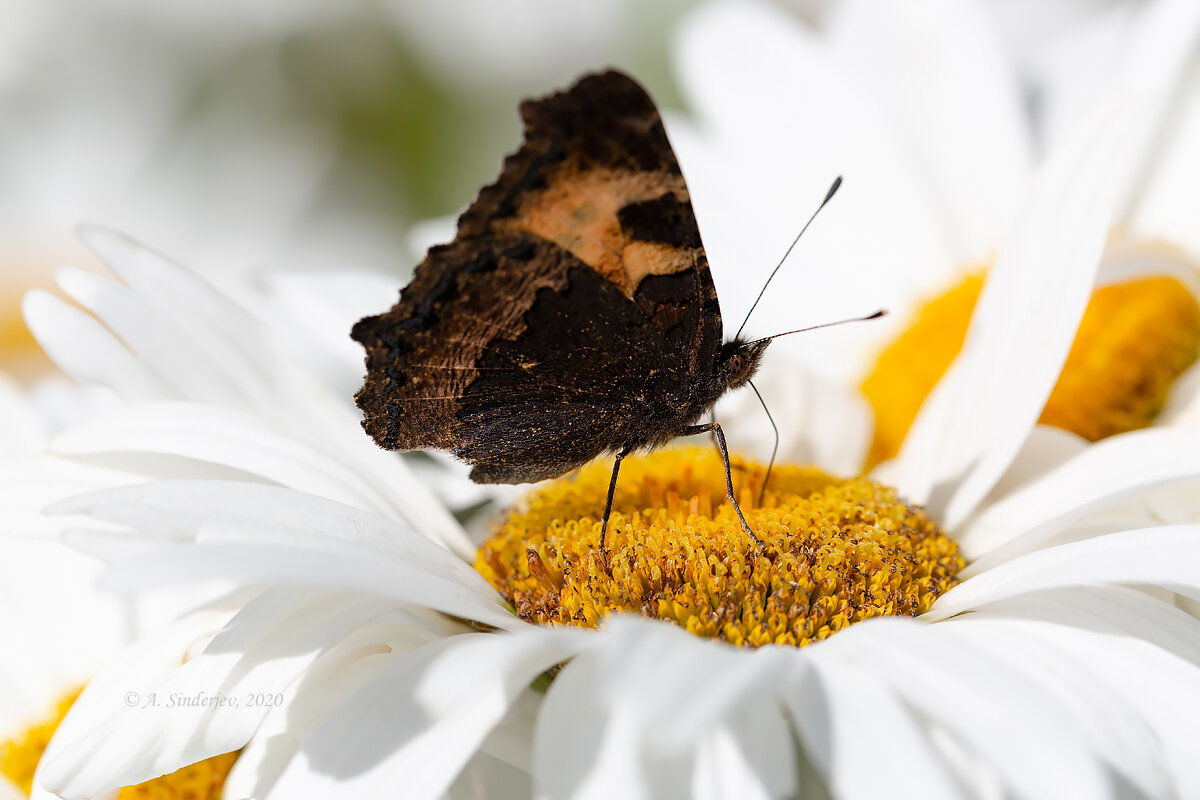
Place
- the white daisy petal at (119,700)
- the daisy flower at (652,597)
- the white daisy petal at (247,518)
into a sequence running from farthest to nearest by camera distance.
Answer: the white daisy petal at (119,700)
the white daisy petal at (247,518)
the daisy flower at (652,597)

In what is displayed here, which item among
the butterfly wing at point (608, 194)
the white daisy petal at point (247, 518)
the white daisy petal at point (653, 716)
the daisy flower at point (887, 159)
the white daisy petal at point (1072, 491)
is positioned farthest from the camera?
the daisy flower at point (887, 159)

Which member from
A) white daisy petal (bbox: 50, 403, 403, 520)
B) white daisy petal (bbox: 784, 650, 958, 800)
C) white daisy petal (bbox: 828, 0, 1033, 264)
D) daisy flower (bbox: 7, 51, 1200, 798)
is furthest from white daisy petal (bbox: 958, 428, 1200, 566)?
white daisy petal (bbox: 828, 0, 1033, 264)

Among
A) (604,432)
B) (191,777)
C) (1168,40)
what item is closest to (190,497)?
(191,777)

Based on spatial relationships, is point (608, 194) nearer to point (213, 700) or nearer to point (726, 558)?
point (726, 558)

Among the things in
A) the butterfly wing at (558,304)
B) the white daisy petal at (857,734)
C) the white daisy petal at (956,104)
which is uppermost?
the white daisy petal at (956,104)

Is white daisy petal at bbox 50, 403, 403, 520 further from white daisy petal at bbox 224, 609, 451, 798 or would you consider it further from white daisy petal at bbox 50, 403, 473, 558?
white daisy petal at bbox 224, 609, 451, 798

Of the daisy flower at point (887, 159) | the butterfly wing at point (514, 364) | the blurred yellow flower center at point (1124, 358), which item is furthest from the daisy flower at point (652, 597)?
the daisy flower at point (887, 159)

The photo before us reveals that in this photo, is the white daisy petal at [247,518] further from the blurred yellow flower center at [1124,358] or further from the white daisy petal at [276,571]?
the blurred yellow flower center at [1124,358]
